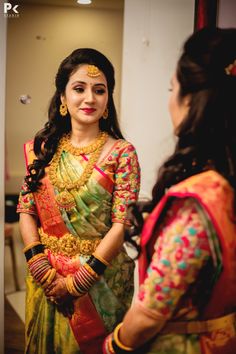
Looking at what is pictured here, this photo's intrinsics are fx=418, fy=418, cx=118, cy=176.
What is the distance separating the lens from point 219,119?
0.97 meters

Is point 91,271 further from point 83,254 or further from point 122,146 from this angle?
point 122,146

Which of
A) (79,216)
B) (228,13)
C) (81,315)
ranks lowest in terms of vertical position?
(81,315)

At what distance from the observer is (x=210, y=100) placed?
0.95 meters

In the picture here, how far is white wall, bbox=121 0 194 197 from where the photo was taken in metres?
1.99

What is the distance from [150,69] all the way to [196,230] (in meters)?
1.35

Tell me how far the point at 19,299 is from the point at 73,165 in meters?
1.77

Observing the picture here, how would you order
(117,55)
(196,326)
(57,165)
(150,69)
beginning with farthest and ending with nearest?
(117,55), (150,69), (57,165), (196,326)

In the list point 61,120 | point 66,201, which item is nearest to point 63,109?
point 61,120

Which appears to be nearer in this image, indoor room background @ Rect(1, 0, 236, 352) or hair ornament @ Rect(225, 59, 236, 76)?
hair ornament @ Rect(225, 59, 236, 76)

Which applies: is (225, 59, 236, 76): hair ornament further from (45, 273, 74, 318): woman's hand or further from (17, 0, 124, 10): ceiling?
(17, 0, 124, 10): ceiling

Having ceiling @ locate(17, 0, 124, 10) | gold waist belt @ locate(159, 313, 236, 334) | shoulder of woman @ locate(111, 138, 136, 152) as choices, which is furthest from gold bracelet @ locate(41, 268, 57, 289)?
ceiling @ locate(17, 0, 124, 10)

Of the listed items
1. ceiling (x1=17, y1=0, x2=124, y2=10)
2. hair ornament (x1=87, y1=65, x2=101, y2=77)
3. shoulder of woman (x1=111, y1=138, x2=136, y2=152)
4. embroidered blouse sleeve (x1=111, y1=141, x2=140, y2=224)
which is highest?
ceiling (x1=17, y1=0, x2=124, y2=10)

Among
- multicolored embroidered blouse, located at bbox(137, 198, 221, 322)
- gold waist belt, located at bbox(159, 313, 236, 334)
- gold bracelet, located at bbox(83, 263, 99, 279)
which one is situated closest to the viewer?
multicolored embroidered blouse, located at bbox(137, 198, 221, 322)

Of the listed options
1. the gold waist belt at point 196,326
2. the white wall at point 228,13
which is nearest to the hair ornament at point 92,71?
the white wall at point 228,13
